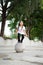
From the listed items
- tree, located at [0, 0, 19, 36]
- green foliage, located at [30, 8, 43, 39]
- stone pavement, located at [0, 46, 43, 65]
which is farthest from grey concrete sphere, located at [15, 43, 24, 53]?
green foliage, located at [30, 8, 43, 39]

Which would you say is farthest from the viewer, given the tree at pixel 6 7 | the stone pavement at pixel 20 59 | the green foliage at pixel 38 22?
the green foliage at pixel 38 22

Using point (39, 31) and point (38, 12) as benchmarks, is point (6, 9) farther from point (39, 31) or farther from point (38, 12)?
point (39, 31)

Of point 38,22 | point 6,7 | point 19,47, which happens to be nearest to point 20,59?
point 19,47

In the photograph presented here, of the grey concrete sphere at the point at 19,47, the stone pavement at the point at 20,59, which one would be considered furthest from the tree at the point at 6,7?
the stone pavement at the point at 20,59

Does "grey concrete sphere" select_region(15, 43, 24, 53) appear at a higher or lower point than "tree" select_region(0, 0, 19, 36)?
lower

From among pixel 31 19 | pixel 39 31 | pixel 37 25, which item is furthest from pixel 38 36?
pixel 31 19

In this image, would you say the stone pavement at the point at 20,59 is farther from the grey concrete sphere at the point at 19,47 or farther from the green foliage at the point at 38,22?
the green foliage at the point at 38,22

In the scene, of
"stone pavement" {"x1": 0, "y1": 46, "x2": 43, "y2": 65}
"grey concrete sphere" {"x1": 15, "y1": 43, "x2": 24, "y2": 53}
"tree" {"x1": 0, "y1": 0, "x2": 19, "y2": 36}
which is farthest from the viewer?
"tree" {"x1": 0, "y1": 0, "x2": 19, "y2": 36}

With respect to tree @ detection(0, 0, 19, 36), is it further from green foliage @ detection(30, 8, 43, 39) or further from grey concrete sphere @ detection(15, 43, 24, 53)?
grey concrete sphere @ detection(15, 43, 24, 53)

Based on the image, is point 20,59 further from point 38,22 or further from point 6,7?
point 38,22

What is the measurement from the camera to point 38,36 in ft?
167

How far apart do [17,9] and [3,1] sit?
2.09 meters

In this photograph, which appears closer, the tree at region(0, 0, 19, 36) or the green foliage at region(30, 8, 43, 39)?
the tree at region(0, 0, 19, 36)

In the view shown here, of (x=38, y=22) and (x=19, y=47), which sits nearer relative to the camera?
(x=19, y=47)
